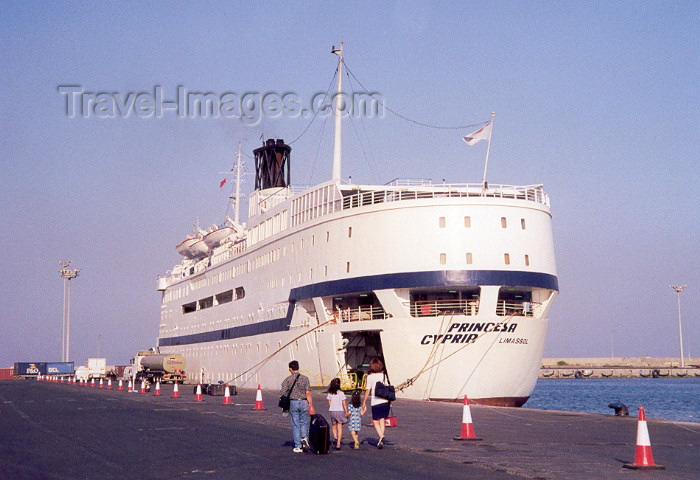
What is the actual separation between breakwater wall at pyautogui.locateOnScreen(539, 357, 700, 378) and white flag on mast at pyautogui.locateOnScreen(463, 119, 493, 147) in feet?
402

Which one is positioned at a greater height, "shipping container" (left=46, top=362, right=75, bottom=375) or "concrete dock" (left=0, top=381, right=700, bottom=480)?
"concrete dock" (left=0, top=381, right=700, bottom=480)

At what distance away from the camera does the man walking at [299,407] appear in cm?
1589

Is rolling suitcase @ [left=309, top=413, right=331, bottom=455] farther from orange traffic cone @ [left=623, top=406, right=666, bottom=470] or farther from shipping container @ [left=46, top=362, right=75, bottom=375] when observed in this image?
shipping container @ [left=46, top=362, right=75, bottom=375]

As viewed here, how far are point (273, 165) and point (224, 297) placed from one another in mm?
10779

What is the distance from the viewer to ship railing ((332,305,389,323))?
38438 millimetres

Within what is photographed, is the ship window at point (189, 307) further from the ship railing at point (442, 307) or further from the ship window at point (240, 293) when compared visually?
the ship railing at point (442, 307)

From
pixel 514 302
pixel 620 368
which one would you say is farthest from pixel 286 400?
pixel 620 368

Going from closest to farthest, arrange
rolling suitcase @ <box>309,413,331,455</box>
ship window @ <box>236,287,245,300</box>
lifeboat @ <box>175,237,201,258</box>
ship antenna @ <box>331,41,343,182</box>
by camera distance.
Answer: rolling suitcase @ <box>309,413,331,455</box> → ship antenna @ <box>331,41,343,182</box> → ship window @ <box>236,287,245,300</box> → lifeboat @ <box>175,237,201,258</box>

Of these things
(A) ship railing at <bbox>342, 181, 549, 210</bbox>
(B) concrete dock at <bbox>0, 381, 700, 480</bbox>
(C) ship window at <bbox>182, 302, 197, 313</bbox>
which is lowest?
(B) concrete dock at <bbox>0, 381, 700, 480</bbox>

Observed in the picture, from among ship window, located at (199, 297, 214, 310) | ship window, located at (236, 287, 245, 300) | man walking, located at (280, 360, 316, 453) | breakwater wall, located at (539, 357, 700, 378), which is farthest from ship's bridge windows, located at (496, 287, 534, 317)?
breakwater wall, located at (539, 357, 700, 378)

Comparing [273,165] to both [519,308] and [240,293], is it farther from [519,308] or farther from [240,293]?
[519,308]

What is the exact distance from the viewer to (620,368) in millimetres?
175500

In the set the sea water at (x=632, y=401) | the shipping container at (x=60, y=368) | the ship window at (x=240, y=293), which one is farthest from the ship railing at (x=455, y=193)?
the shipping container at (x=60, y=368)

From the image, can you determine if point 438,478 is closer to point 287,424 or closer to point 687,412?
point 287,424
